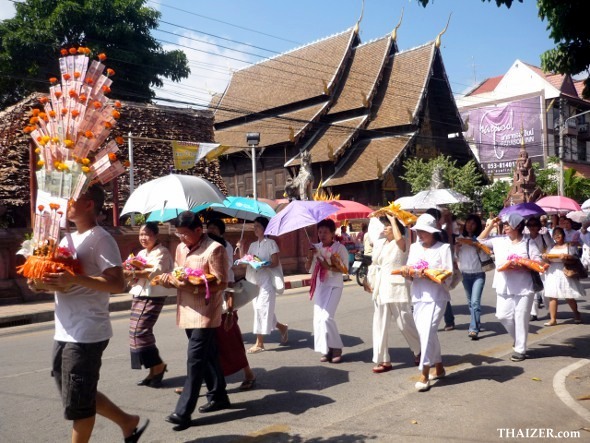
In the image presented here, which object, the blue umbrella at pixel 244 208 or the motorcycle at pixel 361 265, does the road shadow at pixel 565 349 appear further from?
the motorcycle at pixel 361 265

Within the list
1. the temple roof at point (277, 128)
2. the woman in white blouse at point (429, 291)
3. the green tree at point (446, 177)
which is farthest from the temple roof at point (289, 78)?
the woman in white blouse at point (429, 291)

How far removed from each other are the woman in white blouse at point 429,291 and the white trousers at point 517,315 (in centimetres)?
128

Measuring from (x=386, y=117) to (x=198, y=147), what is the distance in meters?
14.3

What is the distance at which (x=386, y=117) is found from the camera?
29.3 m

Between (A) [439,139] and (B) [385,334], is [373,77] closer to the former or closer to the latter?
(A) [439,139]

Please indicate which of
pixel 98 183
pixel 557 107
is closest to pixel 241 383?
pixel 98 183

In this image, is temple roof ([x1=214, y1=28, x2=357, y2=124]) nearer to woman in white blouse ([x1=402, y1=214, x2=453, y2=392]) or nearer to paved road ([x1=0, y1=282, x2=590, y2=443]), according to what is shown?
paved road ([x1=0, y1=282, x2=590, y2=443])

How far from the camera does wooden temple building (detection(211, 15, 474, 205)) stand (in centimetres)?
2788

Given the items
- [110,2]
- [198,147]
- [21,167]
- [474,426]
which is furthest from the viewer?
[110,2]

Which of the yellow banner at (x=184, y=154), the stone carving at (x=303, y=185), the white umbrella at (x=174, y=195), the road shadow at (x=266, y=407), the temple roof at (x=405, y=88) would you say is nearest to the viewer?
the road shadow at (x=266, y=407)

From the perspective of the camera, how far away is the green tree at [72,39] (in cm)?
2680

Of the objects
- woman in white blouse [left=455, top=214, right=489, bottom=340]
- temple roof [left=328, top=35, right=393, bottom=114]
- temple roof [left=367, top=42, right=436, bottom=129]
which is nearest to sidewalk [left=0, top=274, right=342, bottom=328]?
woman in white blouse [left=455, top=214, right=489, bottom=340]

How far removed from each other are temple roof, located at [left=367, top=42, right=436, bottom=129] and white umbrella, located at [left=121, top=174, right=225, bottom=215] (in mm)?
22830

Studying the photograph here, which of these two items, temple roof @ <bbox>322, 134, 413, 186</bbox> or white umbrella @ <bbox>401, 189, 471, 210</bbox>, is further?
temple roof @ <bbox>322, 134, 413, 186</bbox>
